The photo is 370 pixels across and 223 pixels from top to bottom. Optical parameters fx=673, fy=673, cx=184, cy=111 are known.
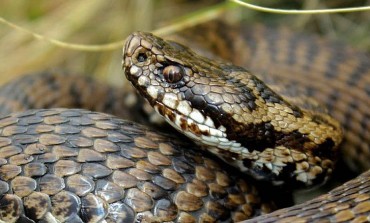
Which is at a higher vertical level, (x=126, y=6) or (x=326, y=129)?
(x=126, y=6)

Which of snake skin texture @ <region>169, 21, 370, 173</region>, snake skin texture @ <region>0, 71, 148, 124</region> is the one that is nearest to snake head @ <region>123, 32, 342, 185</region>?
snake skin texture @ <region>0, 71, 148, 124</region>

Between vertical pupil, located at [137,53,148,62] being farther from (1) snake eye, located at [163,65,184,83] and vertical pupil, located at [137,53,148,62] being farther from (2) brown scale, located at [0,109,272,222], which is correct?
(2) brown scale, located at [0,109,272,222]

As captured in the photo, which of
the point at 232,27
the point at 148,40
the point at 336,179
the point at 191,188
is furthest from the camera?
the point at 232,27

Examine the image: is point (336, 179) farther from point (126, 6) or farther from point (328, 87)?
point (126, 6)

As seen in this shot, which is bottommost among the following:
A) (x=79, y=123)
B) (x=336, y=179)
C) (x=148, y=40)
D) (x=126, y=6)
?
(x=336, y=179)

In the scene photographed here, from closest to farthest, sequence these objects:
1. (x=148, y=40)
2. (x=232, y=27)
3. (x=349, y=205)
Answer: (x=349, y=205) < (x=148, y=40) < (x=232, y=27)

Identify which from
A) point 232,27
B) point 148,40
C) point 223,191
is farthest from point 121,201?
point 232,27

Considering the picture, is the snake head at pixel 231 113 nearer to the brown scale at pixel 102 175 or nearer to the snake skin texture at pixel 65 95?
the brown scale at pixel 102 175

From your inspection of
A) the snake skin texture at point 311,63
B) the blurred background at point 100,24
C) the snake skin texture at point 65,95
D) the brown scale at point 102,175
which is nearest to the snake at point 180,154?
the brown scale at point 102,175

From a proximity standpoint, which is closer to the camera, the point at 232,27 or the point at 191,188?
the point at 191,188
